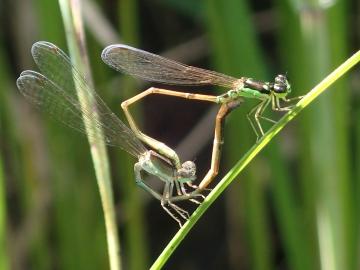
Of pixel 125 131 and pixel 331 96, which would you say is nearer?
pixel 125 131

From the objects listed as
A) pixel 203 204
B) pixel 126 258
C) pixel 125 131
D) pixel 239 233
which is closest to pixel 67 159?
pixel 126 258

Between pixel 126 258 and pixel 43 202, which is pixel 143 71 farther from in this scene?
pixel 126 258

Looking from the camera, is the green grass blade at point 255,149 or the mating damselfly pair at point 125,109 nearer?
the green grass blade at point 255,149

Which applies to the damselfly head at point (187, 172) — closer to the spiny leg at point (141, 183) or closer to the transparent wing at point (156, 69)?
the spiny leg at point (141, 183)

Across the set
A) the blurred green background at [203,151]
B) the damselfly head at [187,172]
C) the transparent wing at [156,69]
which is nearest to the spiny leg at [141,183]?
the damselfly head at [187,172]

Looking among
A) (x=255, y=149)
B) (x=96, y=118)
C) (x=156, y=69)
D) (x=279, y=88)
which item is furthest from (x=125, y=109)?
(x=255, y=149)

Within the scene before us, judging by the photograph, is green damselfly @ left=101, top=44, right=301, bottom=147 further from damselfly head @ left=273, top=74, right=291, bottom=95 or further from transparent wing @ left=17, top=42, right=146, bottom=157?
transparent wing @ left=17, top=42, right=146, bottom=157
